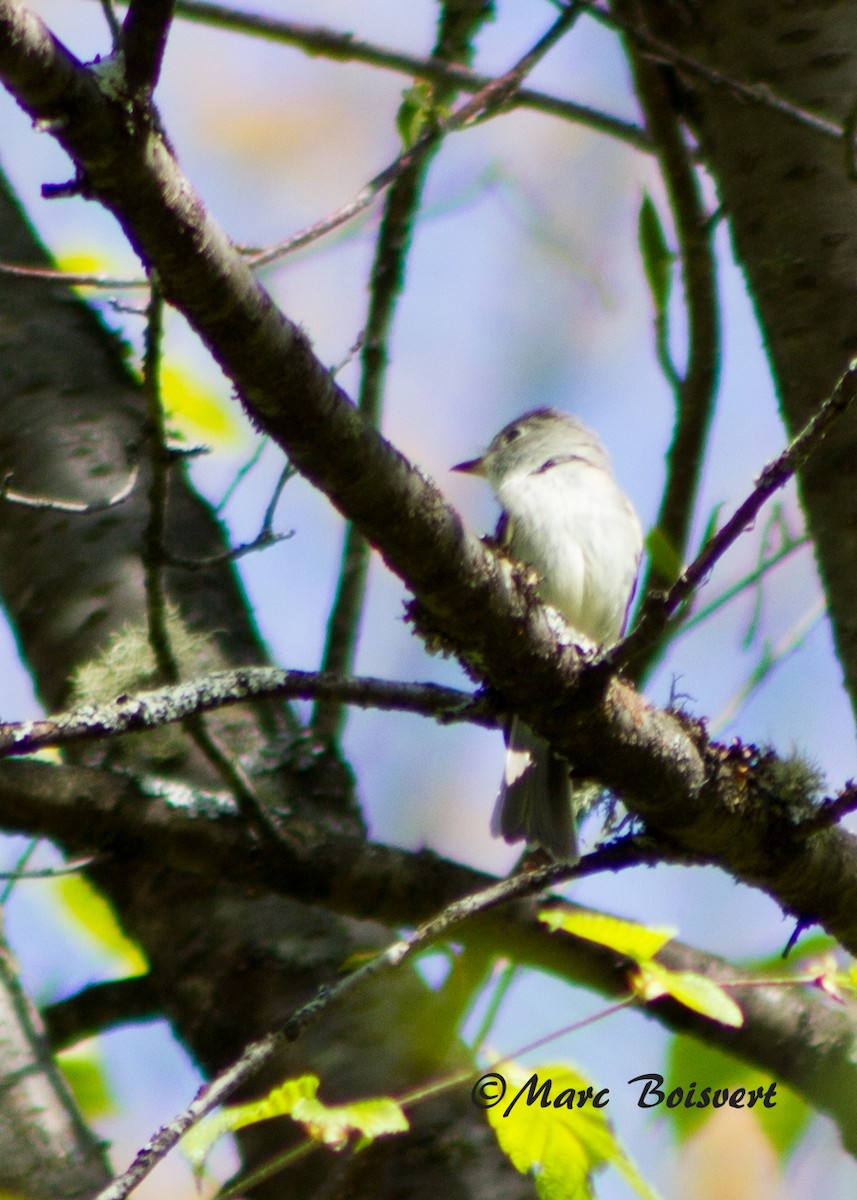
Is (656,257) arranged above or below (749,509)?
above

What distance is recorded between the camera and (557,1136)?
1.98 meters

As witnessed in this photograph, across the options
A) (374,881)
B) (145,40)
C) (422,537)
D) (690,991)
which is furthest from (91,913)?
(145,40)

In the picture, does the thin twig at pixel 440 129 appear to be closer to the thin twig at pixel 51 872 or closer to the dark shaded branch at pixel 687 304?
the dark shaded branch at pixel 687 304

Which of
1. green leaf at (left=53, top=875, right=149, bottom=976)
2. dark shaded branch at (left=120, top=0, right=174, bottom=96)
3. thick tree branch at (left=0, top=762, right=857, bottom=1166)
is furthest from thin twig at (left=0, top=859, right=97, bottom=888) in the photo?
dark shaded branch at (left=120, top=0, right=174, bottom=96)

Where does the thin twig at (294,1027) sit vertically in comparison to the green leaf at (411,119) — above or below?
below

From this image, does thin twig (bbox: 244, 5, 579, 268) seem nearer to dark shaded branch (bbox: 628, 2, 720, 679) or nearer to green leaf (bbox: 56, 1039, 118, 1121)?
dark shaded branch (bbox: 628, 2, 720, 679)

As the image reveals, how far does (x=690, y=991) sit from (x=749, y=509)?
2.72 ft

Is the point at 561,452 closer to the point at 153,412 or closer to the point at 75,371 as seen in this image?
the point at 75,371

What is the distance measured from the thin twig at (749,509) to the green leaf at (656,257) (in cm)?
195

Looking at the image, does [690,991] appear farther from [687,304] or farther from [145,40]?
[687,304]

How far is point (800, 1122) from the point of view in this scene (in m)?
2.87

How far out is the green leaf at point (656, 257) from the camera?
11.8ft

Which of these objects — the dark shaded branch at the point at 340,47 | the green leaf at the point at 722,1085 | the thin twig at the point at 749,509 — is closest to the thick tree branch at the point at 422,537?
the thin twig at the point at 749,509

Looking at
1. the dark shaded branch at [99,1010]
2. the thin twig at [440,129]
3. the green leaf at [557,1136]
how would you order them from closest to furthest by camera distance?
the green leaf at [557,1136], the thin twig at [440,129], the dark shaded branch at [99,1010]
